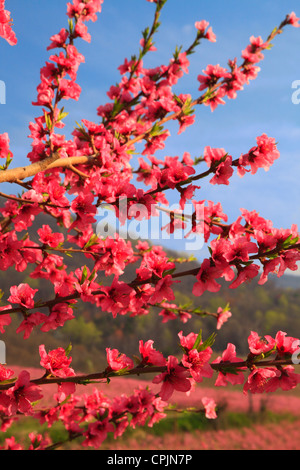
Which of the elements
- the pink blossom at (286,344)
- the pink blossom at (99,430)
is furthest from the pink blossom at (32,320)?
the pink blossom at (99,430)

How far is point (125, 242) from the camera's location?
7.20 feet

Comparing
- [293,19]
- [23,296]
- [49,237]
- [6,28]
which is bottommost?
[23,296]

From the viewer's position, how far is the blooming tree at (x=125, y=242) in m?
1.72

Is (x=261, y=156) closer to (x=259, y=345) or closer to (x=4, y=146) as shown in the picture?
(x=259, y=345)

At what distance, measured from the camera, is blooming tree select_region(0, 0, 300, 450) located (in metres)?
1.72

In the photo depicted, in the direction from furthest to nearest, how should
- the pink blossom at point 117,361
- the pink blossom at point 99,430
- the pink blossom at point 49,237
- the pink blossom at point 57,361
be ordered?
the pink blossom at point 99,430
the pink blossom at point 49,237
the pink blossom at point 57,361
the pink blossom at point 117,361

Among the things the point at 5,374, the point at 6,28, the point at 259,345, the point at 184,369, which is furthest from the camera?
the point at 6,28

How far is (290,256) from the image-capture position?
187 cm

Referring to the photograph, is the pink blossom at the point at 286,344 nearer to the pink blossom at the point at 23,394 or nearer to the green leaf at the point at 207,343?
the green leaf at the point at 207,343

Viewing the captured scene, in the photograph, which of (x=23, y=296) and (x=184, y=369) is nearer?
(x=184, y=369)

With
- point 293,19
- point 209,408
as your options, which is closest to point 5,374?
point 209,408

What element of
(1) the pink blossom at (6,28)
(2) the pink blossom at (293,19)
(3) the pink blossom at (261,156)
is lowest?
(3) the pink blossom at (261,156)

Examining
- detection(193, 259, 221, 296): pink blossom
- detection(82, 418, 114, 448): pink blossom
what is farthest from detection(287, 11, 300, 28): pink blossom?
detection(82, 418, 114, 448): pink blossom

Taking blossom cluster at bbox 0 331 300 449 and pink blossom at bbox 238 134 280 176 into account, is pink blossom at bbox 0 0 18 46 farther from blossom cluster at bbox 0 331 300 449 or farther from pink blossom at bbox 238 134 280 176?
blossom cluster at bbox 0 331 300 449
